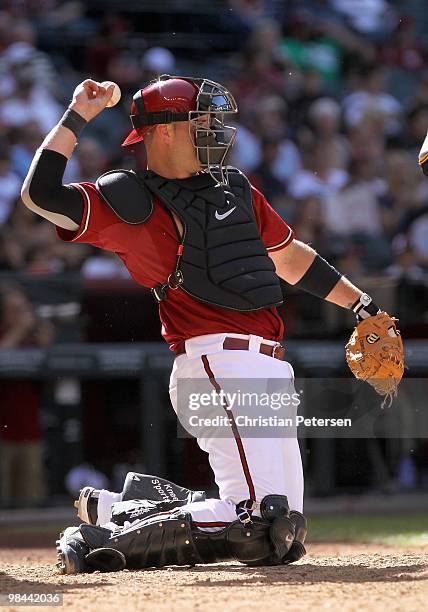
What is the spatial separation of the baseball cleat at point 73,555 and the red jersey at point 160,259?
2.89ft

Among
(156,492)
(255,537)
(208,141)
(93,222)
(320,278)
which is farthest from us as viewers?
(320,278)

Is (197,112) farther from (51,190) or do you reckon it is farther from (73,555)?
(73,555)

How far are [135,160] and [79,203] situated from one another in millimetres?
4904

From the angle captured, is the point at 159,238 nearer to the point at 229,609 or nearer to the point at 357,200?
the point at 229,609

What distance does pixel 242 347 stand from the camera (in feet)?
15.3

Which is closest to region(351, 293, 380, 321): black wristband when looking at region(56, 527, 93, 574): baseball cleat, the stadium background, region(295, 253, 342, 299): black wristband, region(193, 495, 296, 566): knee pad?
region(295, 253, 342, 299): black wristband

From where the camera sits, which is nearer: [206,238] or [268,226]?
[206,238]

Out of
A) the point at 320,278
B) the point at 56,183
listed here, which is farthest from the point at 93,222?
the point at 320,278

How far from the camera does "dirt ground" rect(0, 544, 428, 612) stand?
3523 mm

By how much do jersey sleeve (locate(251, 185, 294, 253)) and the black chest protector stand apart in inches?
8.3

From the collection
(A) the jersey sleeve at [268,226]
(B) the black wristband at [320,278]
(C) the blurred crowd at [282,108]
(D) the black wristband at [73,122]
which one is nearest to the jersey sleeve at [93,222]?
(D) the black wristband at [73,122]

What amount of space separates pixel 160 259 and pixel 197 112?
627 mm

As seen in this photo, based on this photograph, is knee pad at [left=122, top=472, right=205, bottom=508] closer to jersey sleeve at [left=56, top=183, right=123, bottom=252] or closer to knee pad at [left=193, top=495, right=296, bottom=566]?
knee pad at [left=193, top=495, right=296, bottom=566]

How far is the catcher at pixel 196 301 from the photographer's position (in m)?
4.41
